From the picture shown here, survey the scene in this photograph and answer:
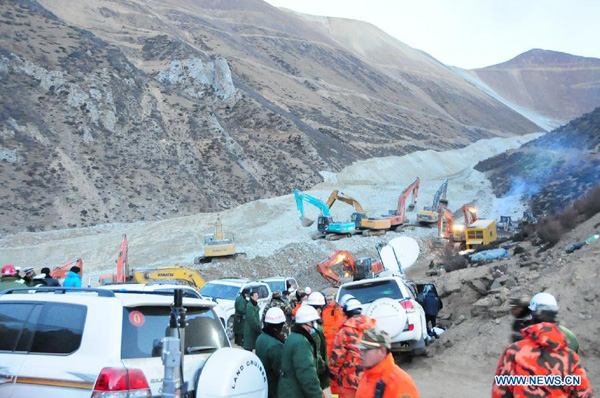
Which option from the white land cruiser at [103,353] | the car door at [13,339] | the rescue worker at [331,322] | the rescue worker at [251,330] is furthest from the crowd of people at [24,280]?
the rescue worker at [331,322]

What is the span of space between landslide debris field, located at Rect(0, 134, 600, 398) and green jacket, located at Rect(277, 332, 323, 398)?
423 cm

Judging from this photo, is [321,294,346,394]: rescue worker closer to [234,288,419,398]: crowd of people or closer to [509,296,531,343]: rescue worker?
[234,288,419,398]: crowd of people

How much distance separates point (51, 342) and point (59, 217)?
40.3 metres

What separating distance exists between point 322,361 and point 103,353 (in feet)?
7.51

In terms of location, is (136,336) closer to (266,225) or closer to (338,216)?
(266,225)

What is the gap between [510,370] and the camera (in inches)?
165

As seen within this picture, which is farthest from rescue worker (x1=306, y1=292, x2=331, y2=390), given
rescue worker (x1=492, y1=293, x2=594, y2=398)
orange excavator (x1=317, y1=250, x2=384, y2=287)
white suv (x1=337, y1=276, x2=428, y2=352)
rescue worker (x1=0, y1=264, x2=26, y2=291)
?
orange excavator (x1=317, y1=250, x2=384, y2=287)

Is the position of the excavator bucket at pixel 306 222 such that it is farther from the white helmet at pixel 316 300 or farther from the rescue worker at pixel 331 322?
the rescue worker at pixel 331 322

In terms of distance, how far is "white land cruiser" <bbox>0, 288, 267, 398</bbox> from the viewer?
15.2 feet

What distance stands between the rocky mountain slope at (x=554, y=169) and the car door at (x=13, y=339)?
36321 millimetres

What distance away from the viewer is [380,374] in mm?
3842

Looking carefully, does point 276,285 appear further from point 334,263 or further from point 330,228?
point 330,228

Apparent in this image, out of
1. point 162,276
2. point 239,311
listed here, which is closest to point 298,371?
point 239,311

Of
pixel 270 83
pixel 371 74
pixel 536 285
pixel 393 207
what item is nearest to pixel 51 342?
pixel 536 285
